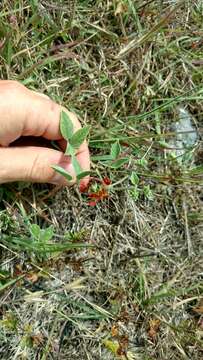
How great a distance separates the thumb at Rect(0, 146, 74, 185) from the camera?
6.01 ft

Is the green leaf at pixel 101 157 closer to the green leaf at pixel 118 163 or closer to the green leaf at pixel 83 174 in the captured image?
the green leaf at pixel 118 163

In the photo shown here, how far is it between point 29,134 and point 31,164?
9 centimetres

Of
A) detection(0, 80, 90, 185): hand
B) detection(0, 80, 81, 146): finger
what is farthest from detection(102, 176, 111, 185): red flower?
detection(0, 80, 81, 146): finger

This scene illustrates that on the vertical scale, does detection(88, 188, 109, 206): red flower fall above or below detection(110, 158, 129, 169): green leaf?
below

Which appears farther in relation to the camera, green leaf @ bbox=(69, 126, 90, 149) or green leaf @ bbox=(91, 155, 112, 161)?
green leaf @ bbox=(91, 155, 112, 161)

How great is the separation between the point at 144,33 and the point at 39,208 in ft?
2.22

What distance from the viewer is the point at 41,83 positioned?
80.2 inches

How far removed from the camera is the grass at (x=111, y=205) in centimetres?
199

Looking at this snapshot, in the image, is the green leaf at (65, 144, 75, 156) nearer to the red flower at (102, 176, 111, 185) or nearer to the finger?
the finger

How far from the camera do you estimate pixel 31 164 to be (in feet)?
6.09

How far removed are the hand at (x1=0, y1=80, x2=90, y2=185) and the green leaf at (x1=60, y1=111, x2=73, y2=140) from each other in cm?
3

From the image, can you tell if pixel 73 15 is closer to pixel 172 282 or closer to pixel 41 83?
pixel 41 83

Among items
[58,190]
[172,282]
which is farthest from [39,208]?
[172,282]

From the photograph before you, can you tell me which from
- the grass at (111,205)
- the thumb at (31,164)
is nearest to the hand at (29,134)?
the thumb at (31,164)
